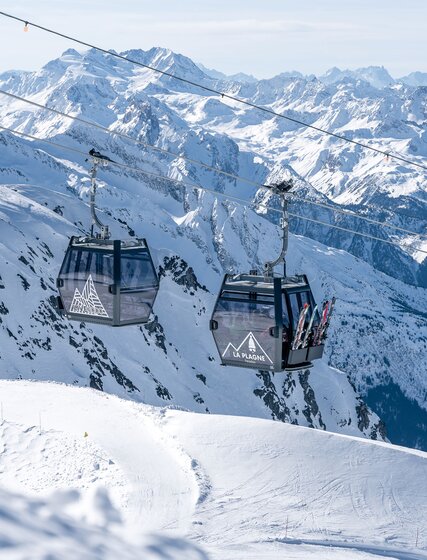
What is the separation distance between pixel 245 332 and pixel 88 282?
14.4ft

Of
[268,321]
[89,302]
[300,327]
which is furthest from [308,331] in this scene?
[89,302]

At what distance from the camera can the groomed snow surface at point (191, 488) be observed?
27406mm

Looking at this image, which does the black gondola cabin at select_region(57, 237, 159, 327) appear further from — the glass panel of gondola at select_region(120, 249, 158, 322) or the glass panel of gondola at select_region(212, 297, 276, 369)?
the glass panel of gondola at select_region(212, 297, 276, 369)

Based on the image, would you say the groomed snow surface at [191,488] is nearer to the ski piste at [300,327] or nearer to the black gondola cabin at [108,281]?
the black gondola cabin at [108,281]

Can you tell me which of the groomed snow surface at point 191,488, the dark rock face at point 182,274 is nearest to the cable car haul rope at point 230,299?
the groomed snow surface at point 191,488

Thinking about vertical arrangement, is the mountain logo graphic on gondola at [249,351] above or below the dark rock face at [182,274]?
above

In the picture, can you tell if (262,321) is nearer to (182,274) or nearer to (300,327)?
(300,327)

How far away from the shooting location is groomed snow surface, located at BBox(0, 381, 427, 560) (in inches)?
1079

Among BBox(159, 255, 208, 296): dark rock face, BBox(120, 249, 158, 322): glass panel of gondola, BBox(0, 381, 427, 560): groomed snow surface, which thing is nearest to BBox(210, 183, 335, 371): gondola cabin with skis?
BBox(120, 249, 158, 322): glass panel of gondola

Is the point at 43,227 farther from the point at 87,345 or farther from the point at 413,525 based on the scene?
the point at 413,525

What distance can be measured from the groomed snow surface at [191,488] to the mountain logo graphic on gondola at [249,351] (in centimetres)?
658

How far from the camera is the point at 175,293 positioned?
416 feet

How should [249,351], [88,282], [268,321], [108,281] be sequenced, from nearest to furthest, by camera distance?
[268,321] < [249,351] < [108,281] < [88,282]

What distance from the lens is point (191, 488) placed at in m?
33.3
